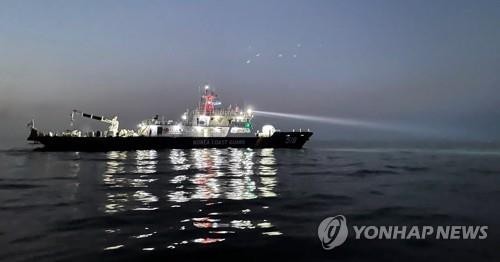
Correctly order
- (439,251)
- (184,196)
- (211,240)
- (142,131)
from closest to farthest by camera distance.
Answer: (439,251) → (211,240) → (184,196) → (142,131)

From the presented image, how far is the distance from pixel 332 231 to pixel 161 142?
5839 cm

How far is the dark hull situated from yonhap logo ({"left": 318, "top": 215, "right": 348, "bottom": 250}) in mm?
56399

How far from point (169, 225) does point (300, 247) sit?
5.16m

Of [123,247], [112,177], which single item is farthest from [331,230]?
[112,177]

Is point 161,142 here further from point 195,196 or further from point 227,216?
point 227,216

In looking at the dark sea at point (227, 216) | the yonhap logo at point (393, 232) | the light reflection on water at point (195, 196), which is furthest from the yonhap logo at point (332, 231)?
the light reflection on water at point (195, 196)

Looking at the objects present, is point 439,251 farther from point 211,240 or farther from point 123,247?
point 123,247

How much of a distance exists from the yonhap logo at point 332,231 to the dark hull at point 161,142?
5640 centimetres

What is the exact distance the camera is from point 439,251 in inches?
420

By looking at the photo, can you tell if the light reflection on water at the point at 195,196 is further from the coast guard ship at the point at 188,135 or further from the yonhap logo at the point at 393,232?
the coast guard ship at the point at 188,135

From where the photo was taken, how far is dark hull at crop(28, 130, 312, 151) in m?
63.4

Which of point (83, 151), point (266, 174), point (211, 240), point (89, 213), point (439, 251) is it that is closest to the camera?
point (439, 251)

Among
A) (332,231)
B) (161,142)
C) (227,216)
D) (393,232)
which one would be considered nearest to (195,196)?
(227,216)

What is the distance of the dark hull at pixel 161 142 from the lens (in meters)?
63.4
